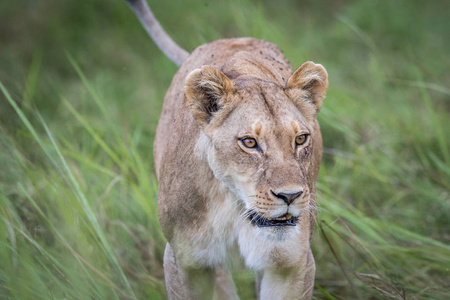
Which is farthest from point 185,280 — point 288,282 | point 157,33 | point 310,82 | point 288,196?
point 157,33

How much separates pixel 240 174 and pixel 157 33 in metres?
2.32

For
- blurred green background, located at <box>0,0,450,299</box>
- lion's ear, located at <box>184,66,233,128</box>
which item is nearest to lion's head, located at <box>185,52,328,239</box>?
lion's ear, located at <box>184,66,233,128</box>

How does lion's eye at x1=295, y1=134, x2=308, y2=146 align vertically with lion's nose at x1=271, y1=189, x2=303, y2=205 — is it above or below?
above

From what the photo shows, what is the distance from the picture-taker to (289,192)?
2945mm

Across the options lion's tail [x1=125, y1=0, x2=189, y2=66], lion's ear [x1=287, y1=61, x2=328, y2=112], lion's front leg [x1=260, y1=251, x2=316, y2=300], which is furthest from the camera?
lion's tail [x1=125, y1=0, x2=189, y2=66]

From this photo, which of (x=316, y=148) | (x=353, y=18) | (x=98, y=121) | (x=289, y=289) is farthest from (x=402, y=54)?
(x=289, y=289)

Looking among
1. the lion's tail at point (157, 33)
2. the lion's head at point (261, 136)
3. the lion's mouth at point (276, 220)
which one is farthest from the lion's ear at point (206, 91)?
the lion's tail at point (157, 33)

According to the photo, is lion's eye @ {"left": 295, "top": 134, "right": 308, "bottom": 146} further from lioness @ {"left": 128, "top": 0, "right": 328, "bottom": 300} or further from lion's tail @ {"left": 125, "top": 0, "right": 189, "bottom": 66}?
lion's tail @ {"left": 125, "top": 0, "right": 189, "bottom": 66}

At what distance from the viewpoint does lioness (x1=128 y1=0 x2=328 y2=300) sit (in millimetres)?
3068

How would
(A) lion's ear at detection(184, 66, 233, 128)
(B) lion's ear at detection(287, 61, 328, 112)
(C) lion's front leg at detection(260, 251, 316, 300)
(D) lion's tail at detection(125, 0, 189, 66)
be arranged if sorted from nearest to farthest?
1. (A) lion's ear at detection(184, 66, 233, 128)
2. (B) lion's ear at detection(287, 61, 328, 112)
3. (C) lion's front leg at detection(260, 251, 316, 300)
4. (D) lion's tail at detection(125, 0, 189, 66)

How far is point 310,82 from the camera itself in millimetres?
3432

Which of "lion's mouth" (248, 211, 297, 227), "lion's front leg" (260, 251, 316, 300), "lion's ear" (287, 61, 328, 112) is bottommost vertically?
"lion's front leg" (260, 251, 316, 300)

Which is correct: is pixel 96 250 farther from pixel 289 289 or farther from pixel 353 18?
pixel 353 18

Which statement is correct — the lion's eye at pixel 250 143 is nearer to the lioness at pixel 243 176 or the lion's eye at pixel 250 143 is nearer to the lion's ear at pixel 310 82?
the lioness at pixel 243 176
